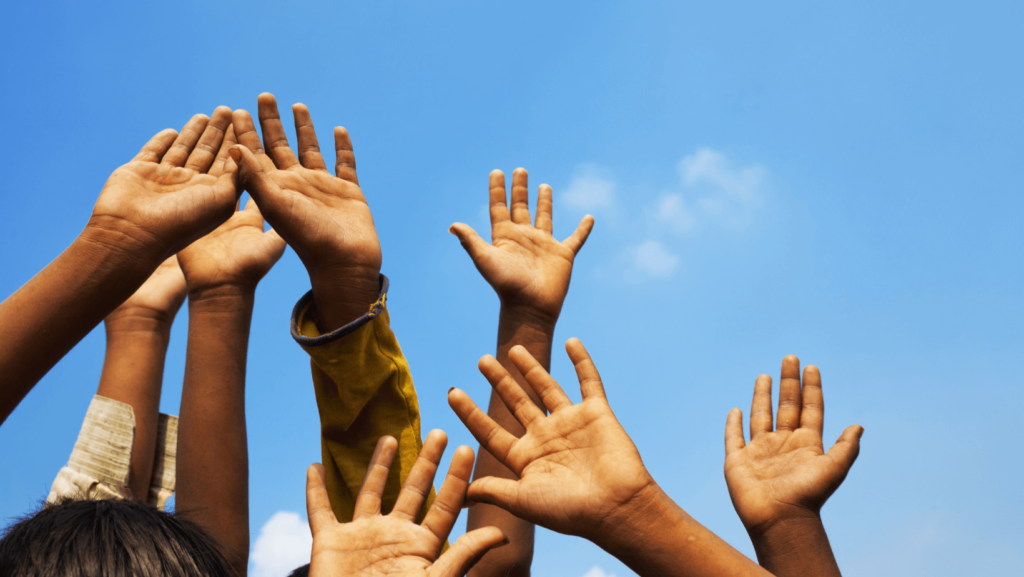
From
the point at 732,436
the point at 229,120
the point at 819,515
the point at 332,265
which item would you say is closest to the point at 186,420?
the point at 332,265

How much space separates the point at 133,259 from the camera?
2092 mm

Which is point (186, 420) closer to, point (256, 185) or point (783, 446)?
point (256, 185)

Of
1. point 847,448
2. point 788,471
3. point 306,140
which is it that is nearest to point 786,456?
point 788,471

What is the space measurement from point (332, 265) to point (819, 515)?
6.27 ft

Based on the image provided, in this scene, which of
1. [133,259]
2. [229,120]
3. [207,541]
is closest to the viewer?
[207,541]

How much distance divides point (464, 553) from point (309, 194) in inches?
56.3

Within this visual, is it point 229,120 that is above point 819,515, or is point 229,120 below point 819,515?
above

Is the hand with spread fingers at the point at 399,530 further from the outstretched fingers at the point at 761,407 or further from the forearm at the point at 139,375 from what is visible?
the forearm at the point at 139,375

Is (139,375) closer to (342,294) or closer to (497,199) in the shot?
(342,294)

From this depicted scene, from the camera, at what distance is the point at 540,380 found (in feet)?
6.85

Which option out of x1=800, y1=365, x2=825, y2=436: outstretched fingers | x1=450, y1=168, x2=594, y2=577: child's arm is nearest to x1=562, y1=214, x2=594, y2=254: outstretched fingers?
x1=450, y1=168, x2=594, y2=577: child's arm

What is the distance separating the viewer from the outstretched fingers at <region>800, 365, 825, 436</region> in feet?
9.46

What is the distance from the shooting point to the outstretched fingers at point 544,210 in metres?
3.36

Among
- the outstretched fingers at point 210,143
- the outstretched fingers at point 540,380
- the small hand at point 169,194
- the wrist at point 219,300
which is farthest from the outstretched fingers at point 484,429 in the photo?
the outstretched fingers at point 210,143
